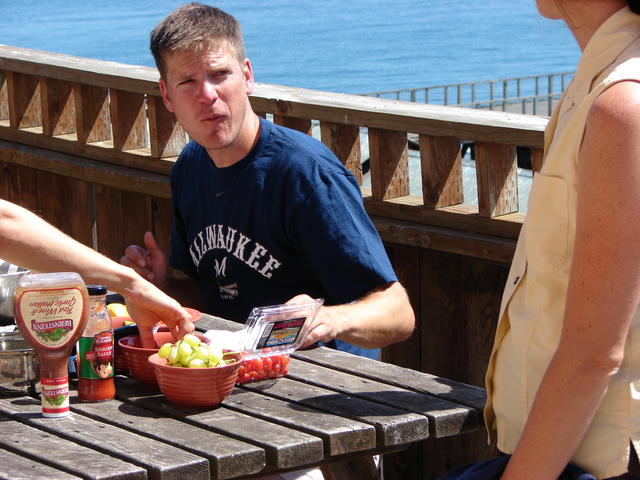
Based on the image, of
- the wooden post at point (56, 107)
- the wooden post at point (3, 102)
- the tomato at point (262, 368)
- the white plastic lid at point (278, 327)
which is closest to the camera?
the white plastic lid at point (278, 327)

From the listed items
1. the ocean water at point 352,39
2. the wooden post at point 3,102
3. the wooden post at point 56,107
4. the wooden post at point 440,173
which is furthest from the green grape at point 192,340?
the ocean water at point 352,39

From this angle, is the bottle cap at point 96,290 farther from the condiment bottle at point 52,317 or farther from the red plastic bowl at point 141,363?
the red plastic bowl at point 141,363

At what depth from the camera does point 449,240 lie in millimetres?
3621

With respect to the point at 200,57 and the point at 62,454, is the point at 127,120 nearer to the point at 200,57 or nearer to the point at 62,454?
the point at 200,57

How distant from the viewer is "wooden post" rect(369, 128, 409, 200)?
3.89 m

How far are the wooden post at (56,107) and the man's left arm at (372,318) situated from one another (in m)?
2.76

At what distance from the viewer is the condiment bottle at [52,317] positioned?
2289 millimetres

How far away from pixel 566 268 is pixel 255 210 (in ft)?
4.82

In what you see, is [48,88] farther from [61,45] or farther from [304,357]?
[61,45]

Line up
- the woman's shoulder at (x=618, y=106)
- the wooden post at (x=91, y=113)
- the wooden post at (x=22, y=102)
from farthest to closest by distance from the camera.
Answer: the wooden post at (x=22, y=102)
the wooden post at (x=91, y=113)
the woman's shoulder at (x=618, y=106)

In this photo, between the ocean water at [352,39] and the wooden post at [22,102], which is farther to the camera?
the ocean water at [352,39]

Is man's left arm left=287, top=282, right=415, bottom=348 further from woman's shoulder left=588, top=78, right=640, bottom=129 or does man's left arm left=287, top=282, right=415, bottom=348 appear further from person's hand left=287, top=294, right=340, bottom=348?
woman's shoulder left=588, top=78, right=640, bottom=129

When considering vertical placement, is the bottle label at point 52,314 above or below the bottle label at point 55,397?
above

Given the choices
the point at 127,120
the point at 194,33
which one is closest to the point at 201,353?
the point at 194,33
